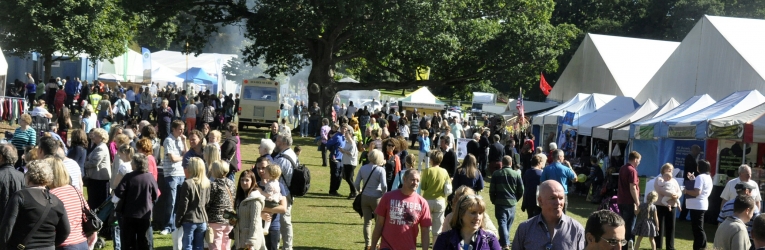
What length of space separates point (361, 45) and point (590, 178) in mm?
17969

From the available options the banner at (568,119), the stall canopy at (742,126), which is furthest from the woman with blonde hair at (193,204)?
the banner at (568,119)

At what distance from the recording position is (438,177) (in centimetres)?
1121

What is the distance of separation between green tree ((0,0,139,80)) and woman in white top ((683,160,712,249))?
1067 inches

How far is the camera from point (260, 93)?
37.4 metres

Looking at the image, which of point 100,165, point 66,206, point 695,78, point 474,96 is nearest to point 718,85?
point 695,78

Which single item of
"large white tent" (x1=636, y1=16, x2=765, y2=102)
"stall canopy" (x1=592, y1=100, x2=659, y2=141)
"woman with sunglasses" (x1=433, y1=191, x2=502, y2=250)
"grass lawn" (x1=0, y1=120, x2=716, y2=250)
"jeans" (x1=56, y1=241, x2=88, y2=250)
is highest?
"large white tent" (x1=636, y1=16, x2=765, y2=102)

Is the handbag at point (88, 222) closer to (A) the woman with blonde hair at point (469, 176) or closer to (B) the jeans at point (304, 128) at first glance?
(A) the woman with blonde hair at point (469, 176)

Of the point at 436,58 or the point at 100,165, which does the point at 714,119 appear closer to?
the point at 100,165

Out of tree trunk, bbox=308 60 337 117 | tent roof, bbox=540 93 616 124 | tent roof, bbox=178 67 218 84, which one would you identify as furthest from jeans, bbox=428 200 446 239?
tent roof, bbox=178 67 218 84

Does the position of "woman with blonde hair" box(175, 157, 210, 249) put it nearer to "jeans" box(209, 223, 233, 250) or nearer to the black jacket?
"jeans" box(209, 223, 233, 250)

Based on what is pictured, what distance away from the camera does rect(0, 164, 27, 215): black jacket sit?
A: 795 centimetres

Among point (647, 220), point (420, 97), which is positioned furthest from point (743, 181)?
point (420, 97)

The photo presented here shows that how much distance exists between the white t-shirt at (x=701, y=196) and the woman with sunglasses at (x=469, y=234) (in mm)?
8483

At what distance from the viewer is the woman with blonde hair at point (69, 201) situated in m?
7.05
